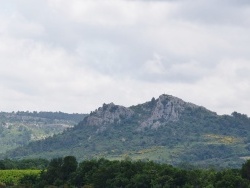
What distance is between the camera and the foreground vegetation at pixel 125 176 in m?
122

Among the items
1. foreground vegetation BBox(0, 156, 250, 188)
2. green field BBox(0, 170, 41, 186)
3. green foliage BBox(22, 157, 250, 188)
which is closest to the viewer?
green foliage BBox(22, 157, 250, 188)

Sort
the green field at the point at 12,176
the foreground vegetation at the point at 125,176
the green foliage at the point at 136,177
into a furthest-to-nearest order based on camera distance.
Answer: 1. the green field at the point at 12,176
2. the foreground vegetation at the point at 125,176
3. the green foliage at the point at 136,177

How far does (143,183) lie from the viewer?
419 feet

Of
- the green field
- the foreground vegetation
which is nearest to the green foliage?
the foreground vegetation

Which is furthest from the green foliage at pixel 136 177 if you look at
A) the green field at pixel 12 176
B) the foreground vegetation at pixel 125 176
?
the green field at pixel 12 176

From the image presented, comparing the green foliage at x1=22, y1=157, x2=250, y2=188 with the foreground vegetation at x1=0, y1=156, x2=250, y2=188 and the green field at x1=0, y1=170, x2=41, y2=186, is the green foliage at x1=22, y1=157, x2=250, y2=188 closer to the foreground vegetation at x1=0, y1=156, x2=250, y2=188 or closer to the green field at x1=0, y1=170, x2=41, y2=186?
the foreground vegetation at x1=0, y1=156, x2=250, y2=188

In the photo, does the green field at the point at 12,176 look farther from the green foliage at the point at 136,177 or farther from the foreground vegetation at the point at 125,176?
the green foliage at the point at 136,177

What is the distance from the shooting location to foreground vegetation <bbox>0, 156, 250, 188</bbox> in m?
122

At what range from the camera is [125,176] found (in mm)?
134250

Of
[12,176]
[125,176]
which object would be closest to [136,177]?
[125,176]

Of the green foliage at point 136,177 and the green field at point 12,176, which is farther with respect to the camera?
the green field at point 12,176

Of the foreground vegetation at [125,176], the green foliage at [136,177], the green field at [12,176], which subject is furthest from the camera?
the green field at [12,176]

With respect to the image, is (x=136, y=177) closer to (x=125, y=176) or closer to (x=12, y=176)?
(x=125, y=176)

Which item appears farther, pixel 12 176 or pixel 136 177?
pixel 12 176
